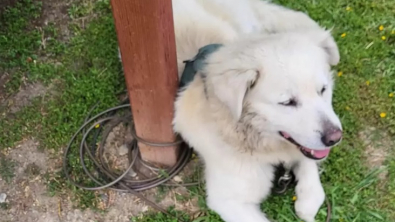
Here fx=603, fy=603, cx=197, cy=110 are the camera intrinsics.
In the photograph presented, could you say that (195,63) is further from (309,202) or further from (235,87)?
(309,202)

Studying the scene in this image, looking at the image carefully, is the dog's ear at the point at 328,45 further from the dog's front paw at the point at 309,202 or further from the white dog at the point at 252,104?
the dog's front paw at the point at 309,202

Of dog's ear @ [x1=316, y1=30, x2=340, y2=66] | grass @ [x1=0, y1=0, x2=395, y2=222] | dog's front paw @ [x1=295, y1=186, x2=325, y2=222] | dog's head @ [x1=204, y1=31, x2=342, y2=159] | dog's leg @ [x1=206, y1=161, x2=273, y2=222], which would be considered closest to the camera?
dog's head @ [x1=204, y1=31, x2=342, y2=159]

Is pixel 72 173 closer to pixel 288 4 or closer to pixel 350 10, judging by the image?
pixel 288 4

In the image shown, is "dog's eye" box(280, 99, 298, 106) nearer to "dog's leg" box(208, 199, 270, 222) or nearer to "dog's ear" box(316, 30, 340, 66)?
"dog's ear" box(316, 30, 340, 66)

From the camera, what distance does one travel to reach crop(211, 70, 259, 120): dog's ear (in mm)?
2496

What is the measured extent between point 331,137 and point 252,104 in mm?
357

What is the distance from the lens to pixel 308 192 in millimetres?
3109

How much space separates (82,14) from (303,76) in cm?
220

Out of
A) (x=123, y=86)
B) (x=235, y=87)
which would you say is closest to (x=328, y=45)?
(x=235, y=87)

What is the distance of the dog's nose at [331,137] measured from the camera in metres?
2.48

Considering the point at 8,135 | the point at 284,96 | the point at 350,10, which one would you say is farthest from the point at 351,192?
the point at 8,135

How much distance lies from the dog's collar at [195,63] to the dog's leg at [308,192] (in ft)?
2.45

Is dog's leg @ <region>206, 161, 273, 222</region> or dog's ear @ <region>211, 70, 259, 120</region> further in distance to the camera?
dog's leg @ <region>206, 161, 273, 222</region>

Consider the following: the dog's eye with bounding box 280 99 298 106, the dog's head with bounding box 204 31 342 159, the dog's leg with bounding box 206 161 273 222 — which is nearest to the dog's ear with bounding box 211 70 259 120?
the dog's head with bounding box 204 31 342 159
